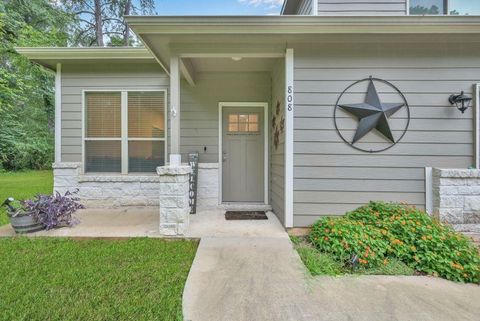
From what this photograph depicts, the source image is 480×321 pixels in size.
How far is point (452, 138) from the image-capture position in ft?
10.1

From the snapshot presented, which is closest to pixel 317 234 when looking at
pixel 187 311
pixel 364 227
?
pixel 364 227

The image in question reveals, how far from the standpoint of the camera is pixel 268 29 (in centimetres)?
282

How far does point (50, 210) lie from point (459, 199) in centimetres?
532

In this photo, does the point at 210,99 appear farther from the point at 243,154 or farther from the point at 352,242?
the point at 352,242

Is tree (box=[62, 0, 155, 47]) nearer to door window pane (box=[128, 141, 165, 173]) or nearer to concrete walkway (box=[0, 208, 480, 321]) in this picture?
door window pane (box=[128, 141, 165, 173])

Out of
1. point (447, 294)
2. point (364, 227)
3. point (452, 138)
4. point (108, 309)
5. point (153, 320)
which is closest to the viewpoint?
point (153, 320)

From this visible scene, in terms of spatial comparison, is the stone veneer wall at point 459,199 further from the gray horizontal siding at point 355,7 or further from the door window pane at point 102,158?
the door window pane at point 102,158

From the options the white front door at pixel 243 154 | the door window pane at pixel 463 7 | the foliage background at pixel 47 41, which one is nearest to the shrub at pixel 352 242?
the white front door at pixel 243 154

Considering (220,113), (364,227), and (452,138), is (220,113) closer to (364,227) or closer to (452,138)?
(364,227)

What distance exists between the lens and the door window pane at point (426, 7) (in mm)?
3723

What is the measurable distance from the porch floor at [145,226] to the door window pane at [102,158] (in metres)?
0.86

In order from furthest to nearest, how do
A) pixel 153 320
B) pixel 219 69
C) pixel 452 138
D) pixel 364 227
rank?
pixel 219 69, pixel 452 138, pixel 364 227, pixel 153 320

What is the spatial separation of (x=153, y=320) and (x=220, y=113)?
11.6 feet

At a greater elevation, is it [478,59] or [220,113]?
[478,59]
